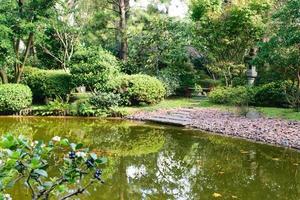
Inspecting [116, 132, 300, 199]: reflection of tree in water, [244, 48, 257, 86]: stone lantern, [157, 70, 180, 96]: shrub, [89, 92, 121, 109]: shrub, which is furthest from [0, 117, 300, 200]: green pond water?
[244, 48, 257, 86]: stone lantern

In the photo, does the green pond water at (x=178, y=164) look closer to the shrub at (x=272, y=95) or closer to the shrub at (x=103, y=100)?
the shrub at (x=103, y=100)

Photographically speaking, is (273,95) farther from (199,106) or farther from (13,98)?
(13,98)

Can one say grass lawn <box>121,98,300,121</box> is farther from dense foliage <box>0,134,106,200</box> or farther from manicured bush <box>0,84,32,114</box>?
dense foliage <box>0,134,106,200</box>

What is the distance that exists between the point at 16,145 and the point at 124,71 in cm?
1804

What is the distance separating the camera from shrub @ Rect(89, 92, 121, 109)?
1522 cm

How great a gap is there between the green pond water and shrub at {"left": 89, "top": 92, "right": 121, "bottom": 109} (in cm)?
245

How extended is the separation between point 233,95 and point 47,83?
7.53 metres

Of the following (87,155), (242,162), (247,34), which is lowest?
(242,162)

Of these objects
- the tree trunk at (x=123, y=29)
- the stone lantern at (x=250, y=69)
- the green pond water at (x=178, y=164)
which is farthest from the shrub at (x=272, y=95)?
the tree trunk at (x=123, y=29)

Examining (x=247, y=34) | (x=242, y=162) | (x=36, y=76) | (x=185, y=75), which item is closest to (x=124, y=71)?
(x=185, y=75)

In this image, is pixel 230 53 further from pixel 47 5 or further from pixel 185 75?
pixel 47 5

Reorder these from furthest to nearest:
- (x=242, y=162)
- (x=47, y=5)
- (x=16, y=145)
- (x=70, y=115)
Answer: (x=47, y=5), (x=70, y=115), (x=242, y=162), (x=16, y=145)

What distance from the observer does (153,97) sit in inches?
654

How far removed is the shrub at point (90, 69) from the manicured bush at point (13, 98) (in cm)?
210
